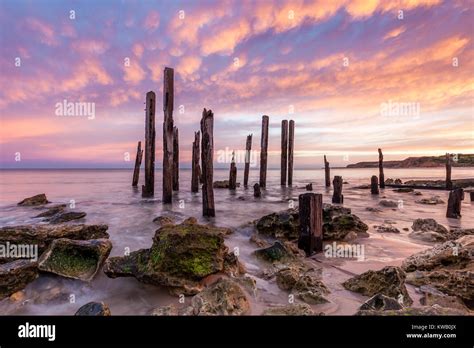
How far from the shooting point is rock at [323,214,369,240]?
251 inches

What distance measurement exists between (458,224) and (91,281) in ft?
33.8

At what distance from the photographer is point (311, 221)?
538 cm

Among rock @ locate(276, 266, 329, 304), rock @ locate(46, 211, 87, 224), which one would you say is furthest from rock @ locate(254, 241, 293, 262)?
rock @ locate(46, 211, 87, 224)

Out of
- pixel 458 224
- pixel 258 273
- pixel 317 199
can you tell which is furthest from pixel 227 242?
pixel 458 224

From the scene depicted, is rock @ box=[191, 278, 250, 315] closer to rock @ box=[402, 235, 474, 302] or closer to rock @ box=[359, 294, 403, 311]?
rock @ box=[359, 294, 403, 311]

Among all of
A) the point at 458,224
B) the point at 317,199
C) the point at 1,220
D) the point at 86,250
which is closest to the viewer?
the point at 86,250

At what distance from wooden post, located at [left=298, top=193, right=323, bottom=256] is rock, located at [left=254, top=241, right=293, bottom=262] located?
2.34ft

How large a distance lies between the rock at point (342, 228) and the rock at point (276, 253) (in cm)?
186

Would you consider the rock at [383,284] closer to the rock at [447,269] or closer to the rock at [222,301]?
the rock at [447,269]

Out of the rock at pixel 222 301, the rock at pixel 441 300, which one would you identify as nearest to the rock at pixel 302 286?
the rock at pixel 222 301

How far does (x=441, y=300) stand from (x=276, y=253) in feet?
7.76

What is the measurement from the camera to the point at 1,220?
9453mm
